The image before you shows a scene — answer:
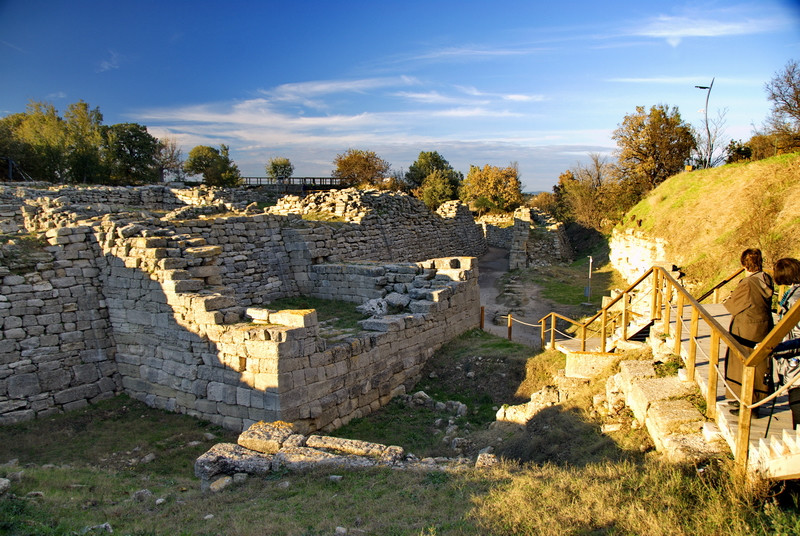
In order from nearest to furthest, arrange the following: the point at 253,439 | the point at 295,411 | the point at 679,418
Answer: the point at 679,418 → the point at 253,439 → the point at 295,411

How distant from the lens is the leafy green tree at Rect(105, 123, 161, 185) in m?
37.3

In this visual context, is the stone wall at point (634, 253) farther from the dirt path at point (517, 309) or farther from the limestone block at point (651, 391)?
the limestone block at point (651, 391)

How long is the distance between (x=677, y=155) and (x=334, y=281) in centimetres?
2396

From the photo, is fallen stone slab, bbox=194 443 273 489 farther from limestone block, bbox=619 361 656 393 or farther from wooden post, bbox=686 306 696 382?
wooden post, bbox=686 306 696 382

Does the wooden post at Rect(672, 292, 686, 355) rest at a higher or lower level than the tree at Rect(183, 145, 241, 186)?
lower

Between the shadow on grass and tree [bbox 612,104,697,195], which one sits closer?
the shadow on grass

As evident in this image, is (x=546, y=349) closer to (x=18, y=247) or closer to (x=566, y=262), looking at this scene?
(x=18, y=247)

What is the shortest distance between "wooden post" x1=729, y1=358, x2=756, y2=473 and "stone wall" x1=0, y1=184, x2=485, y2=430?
6195mm

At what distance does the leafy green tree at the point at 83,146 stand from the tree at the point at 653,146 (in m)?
34.1

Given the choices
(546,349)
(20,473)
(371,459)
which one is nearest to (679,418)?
(371,459)

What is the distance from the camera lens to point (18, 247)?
9.41m

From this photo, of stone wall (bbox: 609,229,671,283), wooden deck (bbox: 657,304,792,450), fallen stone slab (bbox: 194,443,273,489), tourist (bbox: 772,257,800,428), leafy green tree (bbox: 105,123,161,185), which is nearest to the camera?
wooden deck (bbox: 657,304,792,450)

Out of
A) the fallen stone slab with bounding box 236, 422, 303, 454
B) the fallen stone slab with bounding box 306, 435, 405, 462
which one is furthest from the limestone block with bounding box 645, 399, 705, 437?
the fallen stone slab with bounding box 236, 422, 303, 454

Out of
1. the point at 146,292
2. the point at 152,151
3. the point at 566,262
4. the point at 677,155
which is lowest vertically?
the point at 566,262
